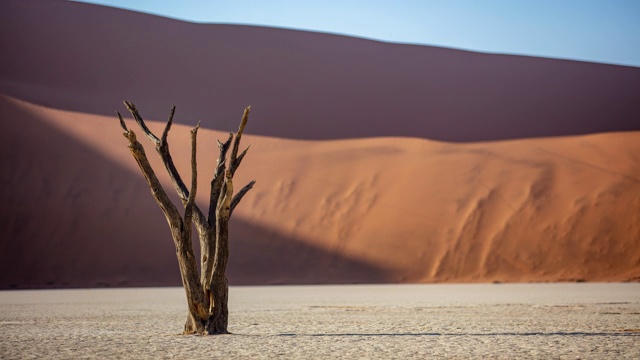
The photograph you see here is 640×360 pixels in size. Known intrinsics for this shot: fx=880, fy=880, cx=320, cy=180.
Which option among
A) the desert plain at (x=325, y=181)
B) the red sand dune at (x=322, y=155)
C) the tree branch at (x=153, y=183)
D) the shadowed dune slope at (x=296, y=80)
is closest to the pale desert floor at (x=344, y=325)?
the desert plain at (x=325, y=181)

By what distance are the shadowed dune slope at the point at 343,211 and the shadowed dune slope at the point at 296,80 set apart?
93.6 inches

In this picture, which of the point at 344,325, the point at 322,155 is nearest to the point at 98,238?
the point at 322,155

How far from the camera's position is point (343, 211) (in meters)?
32.8

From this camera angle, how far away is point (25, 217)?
3106 centimetres

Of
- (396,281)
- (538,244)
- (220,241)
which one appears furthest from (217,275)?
(538,244)

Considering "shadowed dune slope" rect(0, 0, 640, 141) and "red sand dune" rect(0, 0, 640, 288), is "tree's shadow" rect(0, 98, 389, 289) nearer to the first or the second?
"red sand dune" rect(0, 0, 640, 288)

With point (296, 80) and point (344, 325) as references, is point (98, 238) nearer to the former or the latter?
point (296, 80)

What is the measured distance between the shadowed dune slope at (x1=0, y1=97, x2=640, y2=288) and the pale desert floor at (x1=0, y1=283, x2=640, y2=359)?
6140 millimetres

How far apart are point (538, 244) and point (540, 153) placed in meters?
6.07

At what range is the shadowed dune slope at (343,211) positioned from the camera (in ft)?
98.3

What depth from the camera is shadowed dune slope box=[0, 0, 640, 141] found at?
38688mm

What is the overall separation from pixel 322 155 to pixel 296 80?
25.9ft

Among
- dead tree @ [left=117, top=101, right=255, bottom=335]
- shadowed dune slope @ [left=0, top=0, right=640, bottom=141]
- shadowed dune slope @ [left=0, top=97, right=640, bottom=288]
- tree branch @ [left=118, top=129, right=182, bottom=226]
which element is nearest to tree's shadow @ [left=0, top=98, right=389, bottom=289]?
shadowed dune slope @ [left=0, top=97, right=640, bottom=288]

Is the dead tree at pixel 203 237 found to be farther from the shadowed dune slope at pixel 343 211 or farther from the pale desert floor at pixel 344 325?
the shadowed dune slope at pixel 343 211
